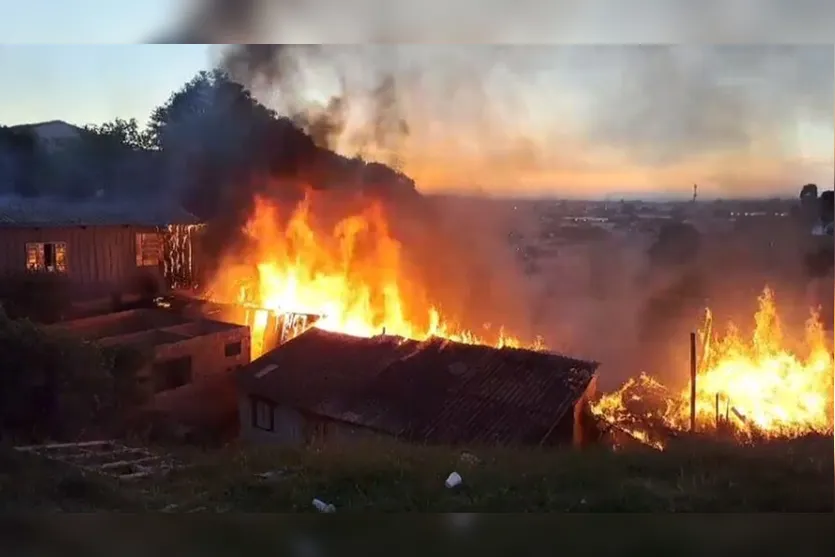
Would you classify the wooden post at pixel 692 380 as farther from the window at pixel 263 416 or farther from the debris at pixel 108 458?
the debris at pixel 108 458

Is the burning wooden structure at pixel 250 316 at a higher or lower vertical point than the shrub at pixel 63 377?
higher

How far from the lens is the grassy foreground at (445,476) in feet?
6.91

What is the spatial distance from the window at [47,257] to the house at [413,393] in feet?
2.10

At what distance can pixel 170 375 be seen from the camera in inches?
84.8

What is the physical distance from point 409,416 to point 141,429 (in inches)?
32.2

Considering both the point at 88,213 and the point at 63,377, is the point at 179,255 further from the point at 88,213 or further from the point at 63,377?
the point at 63,377

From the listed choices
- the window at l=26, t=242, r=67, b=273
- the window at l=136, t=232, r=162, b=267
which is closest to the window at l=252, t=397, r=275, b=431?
the window at l=136, t=232, r=162, b=267

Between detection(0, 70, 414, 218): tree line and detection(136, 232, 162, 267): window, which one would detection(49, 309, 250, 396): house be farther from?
detection(0, 70, 414, 218): tree line

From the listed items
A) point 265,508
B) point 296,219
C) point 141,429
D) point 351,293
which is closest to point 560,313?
point 351,293

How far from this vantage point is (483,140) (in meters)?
2.11

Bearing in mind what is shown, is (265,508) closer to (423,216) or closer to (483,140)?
(423,216)

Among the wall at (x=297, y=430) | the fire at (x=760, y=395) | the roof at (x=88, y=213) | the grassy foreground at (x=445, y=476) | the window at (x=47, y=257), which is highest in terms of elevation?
the roof at (x=88, y=213)

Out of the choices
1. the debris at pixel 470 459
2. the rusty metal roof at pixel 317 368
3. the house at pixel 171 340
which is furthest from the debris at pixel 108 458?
the debris at pixel 470 459

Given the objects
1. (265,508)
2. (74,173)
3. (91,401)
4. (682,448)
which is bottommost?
(265,508)
